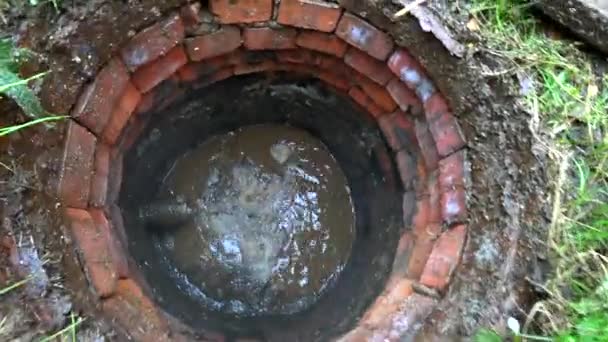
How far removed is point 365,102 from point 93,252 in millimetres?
1027

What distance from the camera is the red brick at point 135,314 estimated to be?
169 cm

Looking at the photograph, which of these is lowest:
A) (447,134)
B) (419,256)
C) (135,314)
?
(135,314)

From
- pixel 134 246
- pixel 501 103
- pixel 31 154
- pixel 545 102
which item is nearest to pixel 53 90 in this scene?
pixel 31 154

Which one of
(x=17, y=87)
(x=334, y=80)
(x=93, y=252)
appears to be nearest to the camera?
(x=17, y=87)

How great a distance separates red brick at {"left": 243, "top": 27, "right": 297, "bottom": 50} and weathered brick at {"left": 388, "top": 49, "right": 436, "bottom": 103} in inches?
12.9

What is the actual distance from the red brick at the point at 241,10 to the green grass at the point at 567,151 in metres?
0.59

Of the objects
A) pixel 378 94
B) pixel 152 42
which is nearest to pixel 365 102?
pixel 378 94

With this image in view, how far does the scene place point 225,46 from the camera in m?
2.01

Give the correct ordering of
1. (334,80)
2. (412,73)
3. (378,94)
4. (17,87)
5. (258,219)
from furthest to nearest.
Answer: (258,219) → (334,80) → (378,94) → (412,73) → (17,87)

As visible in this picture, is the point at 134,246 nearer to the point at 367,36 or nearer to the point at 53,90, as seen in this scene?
the point at 53,90

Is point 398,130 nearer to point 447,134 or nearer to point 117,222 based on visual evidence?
point 447,134

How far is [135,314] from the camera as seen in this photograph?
1.73 m

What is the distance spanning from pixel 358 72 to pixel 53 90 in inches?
36.9

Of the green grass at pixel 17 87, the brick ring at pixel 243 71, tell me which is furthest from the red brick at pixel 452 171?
the green grass at pixel 17 87
